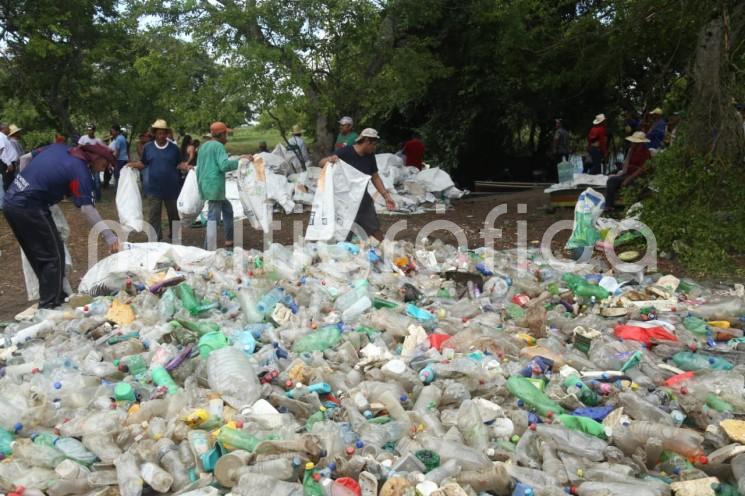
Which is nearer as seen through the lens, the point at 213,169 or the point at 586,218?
the point at 586,218

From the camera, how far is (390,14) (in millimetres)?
11234

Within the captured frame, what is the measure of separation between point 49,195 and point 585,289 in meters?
4.40

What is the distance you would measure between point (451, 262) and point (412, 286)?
3.46 ft

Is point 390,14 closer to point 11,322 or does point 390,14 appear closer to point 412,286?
point 412,286

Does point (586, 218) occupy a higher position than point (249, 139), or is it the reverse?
point (249, 139)

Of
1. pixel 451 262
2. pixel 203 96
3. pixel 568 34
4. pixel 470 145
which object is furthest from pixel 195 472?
pixel 470 145

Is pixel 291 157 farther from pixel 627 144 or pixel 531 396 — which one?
pixel 531 396

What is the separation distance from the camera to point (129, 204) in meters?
7.14

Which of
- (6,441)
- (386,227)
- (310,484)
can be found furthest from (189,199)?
(310,484)

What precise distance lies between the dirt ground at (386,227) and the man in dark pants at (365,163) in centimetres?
156

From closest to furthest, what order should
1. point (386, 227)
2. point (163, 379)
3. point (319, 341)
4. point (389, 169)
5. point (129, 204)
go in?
point (163, 379) → point (319, 341) → point (129, 204) → point (386, 227) → point (389, 169)

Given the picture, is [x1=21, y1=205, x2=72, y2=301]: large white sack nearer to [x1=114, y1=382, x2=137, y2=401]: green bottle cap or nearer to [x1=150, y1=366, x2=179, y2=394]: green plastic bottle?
[x1=150, y1=366, x2=179, y2=394]: green plastic bottle

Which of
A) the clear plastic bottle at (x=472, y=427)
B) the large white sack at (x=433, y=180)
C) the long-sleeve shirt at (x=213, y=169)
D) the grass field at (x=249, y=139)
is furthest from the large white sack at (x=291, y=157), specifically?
the grass field at (x=249, y=139)

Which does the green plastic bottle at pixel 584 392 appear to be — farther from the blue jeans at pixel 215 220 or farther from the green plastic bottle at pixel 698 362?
the blue jeans at pixel 215 220
